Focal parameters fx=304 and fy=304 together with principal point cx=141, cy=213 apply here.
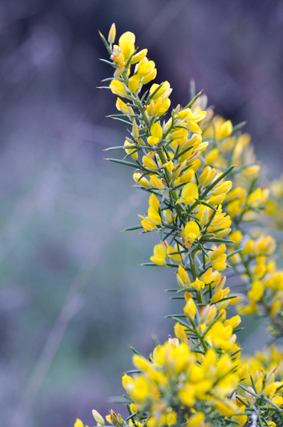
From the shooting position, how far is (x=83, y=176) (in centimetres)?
178

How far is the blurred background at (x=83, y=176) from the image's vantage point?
46.2 inches

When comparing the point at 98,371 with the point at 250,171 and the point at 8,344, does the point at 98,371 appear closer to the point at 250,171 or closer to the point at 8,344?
the point at 8,344

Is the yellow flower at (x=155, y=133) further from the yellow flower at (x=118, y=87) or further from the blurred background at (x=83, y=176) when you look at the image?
the blurred background at (x=83, y=176)

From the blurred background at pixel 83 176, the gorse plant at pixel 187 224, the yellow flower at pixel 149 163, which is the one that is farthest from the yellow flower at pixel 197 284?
the blurred background at pixel 83 176

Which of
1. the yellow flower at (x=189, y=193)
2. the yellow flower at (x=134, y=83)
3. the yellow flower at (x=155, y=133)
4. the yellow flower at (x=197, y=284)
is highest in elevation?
the yellow flower at (x=134, y=83)

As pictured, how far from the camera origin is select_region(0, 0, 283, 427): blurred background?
1174 millimetres

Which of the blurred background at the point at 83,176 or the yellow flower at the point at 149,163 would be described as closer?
the yellow flower at the point at 149,163

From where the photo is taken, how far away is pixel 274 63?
2107mm

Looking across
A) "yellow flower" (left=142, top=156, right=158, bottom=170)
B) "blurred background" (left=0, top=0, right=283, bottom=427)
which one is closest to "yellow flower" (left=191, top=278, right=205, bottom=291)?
"yellow flower" (left=142, top=156, right=158, bottom=170)

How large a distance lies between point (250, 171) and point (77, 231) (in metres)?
1.17

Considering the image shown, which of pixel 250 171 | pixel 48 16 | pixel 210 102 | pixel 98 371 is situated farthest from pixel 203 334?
pixel 48 16

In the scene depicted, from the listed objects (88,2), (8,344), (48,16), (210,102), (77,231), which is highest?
(88,2)

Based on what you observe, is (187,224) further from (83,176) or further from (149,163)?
(83,176)

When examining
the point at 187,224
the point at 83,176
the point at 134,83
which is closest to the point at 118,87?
the point at 134,83
